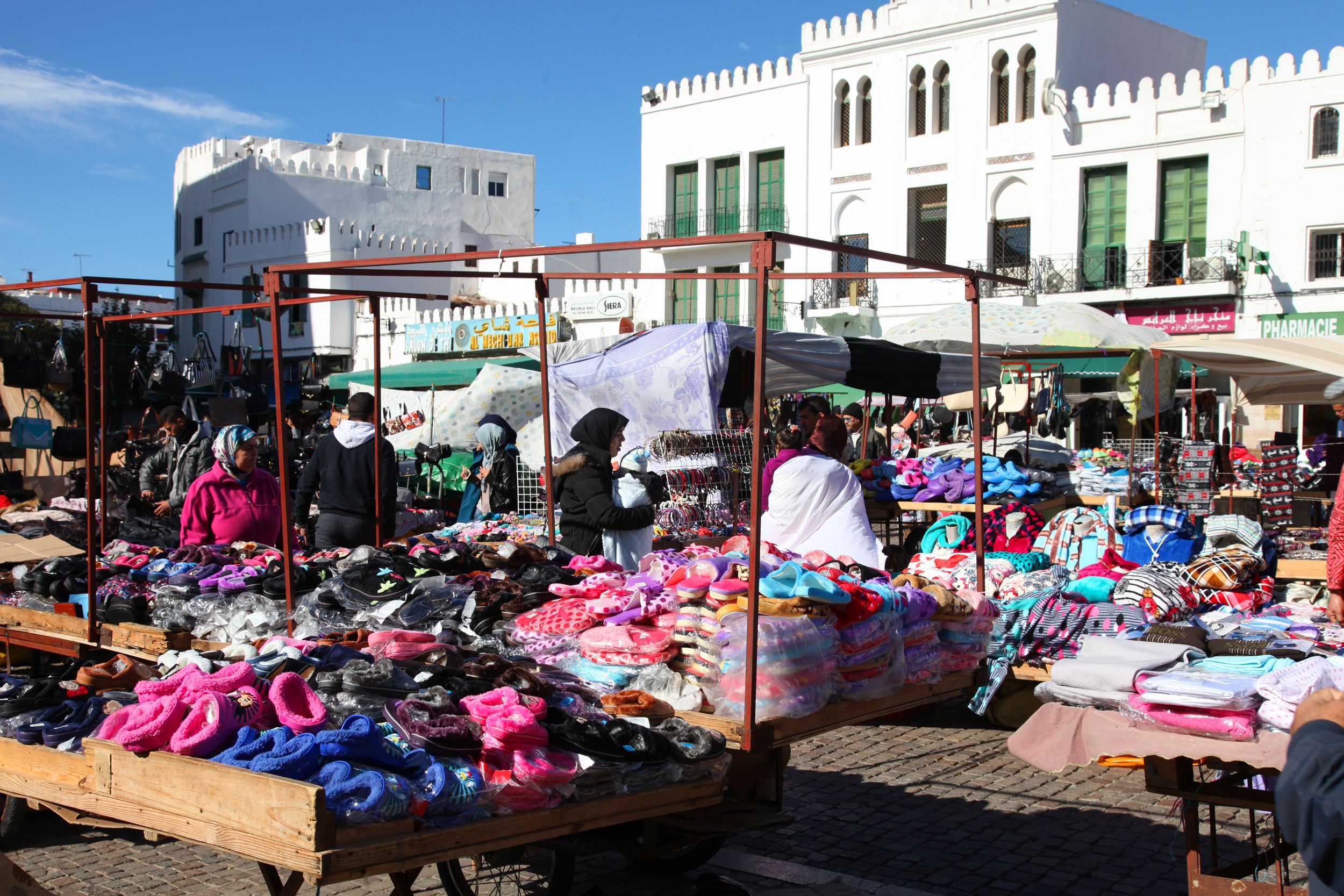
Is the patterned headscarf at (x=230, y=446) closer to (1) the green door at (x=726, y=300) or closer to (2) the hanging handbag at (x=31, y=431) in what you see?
(2) the hanging handbag at (x=31, y=431)

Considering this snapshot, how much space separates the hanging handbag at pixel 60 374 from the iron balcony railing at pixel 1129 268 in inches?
670

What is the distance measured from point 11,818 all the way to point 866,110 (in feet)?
84.5

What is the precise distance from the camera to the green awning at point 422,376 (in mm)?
18797

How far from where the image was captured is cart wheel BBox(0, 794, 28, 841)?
4.85 m

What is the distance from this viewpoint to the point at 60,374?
10.4 meters

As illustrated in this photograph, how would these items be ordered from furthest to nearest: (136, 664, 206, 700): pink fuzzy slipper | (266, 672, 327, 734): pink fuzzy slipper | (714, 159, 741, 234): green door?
1. (714, 159, 741, 234): green door
2. (136, 664, 206, 700): pink fuzzy slipper
3. (266, 672, 327, 734): pink fuzzy slipper

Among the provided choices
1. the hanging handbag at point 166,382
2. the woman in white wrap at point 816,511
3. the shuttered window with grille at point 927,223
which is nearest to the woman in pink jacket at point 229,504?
the woman in white wrap at point 816,511

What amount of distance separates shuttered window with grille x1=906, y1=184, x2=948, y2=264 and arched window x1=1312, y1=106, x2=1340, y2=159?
7671 millimetres

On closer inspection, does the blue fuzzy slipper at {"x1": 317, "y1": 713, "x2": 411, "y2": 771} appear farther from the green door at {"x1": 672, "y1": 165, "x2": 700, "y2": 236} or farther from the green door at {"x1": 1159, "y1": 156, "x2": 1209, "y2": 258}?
the green door at {"x1": 672, "y1": 165, "x2": 700, "y2": 236}

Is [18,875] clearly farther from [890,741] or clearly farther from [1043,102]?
[1043,102]

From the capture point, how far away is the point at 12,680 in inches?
153

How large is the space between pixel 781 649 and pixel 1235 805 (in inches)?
60.0

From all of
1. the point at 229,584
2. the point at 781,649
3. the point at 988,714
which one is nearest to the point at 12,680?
the point at 229,584

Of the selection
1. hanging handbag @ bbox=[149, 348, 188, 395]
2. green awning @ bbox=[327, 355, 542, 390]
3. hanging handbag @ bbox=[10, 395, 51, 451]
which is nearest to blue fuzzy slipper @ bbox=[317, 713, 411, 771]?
hanging handbag @ bbox=[10, 395, 51, 451]
